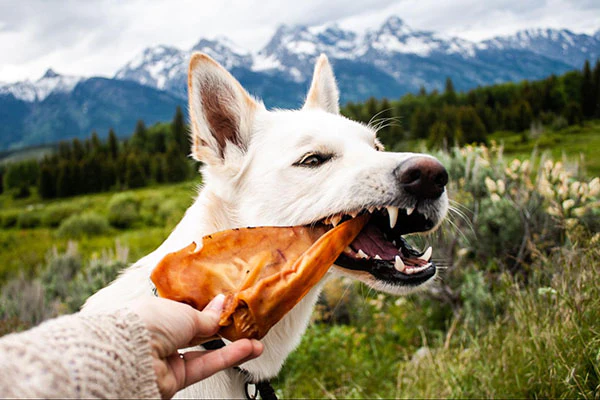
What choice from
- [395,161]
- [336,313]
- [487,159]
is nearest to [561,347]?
[395,161]

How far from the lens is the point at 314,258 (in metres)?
1.74

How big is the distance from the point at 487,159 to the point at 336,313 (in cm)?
338

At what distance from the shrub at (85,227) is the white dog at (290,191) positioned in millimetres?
33851

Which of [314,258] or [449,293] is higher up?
[314,258]

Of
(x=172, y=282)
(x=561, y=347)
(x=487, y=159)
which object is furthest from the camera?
(x=487, y=159)

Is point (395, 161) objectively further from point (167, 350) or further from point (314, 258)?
point (167, 350)

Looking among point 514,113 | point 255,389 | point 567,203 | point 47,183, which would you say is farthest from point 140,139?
point 255,389

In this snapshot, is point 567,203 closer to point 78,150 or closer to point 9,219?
→ point 9,219

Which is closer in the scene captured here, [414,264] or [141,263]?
[414,264]

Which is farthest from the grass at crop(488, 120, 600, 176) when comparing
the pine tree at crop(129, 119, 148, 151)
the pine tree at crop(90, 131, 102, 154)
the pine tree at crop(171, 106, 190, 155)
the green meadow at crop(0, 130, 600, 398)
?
the pine tree at crop(90, 131, 102, 154)

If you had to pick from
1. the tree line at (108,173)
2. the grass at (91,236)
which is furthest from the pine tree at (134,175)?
the grass at (91,236)

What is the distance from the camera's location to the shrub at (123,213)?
3709 centimetres

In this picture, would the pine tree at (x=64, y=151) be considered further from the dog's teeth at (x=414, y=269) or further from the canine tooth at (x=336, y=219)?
the dog's teeth at (x=414, y=269)

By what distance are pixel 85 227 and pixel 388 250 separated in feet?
117
